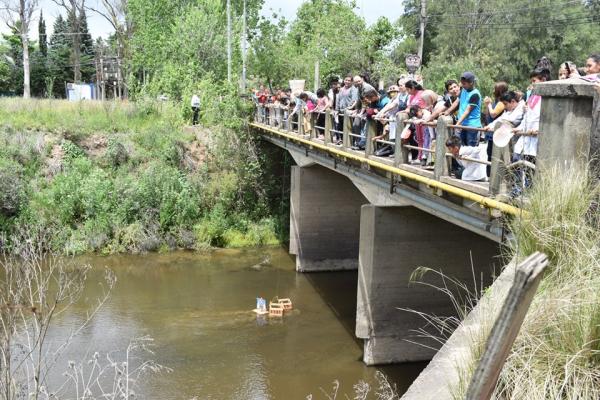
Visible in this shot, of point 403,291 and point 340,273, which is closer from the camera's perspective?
point 403,291

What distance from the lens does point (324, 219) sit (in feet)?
69.9

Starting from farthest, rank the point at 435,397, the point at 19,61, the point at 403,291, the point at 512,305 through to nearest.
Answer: the point at 19,61, the point at 403,291, the point at 435,397, the point at 512,305

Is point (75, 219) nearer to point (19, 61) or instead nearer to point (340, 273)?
point (340, 273)

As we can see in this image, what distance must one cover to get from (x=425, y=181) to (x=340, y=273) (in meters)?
12.4

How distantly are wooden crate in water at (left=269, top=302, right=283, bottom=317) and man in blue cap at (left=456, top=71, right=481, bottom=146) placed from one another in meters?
8.81

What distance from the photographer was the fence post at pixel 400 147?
9.98m

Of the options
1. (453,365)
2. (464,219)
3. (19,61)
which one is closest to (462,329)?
(453,365)

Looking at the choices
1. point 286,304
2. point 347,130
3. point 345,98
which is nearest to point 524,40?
point 286,304

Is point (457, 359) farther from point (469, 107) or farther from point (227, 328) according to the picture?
point (227, 328)

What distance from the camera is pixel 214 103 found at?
85.0ft

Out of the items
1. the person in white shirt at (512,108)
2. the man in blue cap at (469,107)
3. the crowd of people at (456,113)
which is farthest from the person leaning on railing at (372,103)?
the person in white shirt at (512,108)

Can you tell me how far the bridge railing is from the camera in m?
7.30

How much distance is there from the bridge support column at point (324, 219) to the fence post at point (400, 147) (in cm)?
1028

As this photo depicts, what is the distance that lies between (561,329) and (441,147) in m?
4.86
